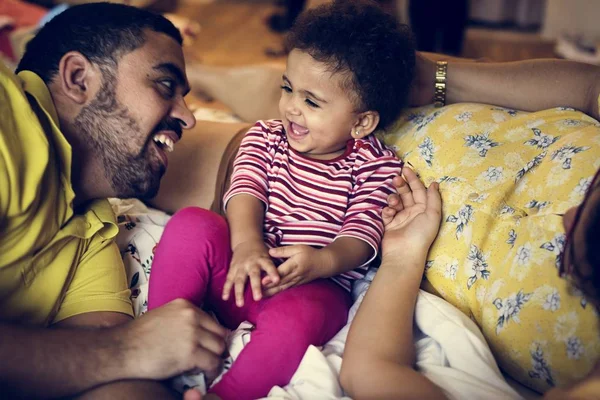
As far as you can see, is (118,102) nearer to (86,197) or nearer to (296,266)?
(86,197)

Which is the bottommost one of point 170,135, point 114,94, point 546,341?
point 546,341

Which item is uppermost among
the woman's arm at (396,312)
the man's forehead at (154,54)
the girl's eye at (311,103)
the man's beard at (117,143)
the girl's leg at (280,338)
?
the man's forehead at (154,54)

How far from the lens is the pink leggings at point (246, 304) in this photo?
3.87 feet

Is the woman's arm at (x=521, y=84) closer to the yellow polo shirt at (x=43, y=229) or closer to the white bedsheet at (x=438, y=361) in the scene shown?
the white bedsheet at (x=438, y=361)

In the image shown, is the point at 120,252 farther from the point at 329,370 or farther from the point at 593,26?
the point at 593,26

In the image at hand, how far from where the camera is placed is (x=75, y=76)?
139 centimetres

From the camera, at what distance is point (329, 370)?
1140 millimetres

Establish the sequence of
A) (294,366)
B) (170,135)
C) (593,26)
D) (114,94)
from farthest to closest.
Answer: (593,26), (170,135), (114,94), (294,366)

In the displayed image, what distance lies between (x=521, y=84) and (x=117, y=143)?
3.26 ft

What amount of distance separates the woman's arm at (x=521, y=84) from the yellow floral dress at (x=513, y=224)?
65mm

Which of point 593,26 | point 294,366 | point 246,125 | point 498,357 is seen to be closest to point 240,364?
point 294,366

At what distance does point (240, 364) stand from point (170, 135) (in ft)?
2.00

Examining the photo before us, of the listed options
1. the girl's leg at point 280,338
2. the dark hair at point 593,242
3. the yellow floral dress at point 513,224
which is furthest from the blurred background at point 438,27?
the dark hair at point 593,242

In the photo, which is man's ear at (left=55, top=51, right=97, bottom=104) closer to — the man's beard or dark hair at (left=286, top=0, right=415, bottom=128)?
the man's beard
